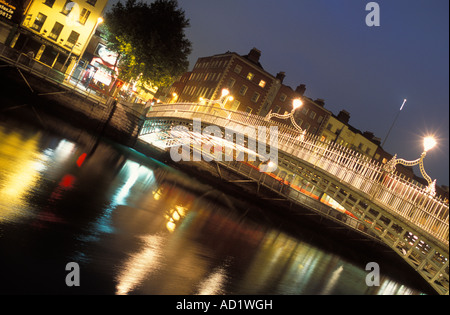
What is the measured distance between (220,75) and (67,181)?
47917 mm

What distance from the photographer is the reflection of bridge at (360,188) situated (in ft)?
39.6

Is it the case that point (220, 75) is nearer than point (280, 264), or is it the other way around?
point (280, 264)

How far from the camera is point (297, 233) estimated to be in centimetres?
3059

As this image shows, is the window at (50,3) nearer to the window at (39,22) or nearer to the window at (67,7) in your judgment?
the window at (67,7)

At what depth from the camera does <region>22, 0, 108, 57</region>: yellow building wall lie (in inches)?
1627

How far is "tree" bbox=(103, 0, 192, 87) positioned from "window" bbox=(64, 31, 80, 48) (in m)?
7.18

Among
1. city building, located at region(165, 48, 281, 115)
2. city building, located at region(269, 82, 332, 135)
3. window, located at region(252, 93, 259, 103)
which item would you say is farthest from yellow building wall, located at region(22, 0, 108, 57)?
city building, located at region(269, 82, 332, 135)

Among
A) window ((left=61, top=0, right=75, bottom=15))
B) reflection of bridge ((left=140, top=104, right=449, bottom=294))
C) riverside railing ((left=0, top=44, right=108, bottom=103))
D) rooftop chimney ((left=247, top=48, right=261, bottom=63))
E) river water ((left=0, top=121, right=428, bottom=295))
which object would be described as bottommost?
river water ((left=0, top=121, right=428, bottom=295))

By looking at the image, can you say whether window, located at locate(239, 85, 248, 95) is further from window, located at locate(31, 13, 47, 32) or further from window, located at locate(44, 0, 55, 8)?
window, located at locate(31, 13, 47, 32)

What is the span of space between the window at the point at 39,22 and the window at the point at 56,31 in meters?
1.46

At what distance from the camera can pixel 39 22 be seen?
42000 mm
